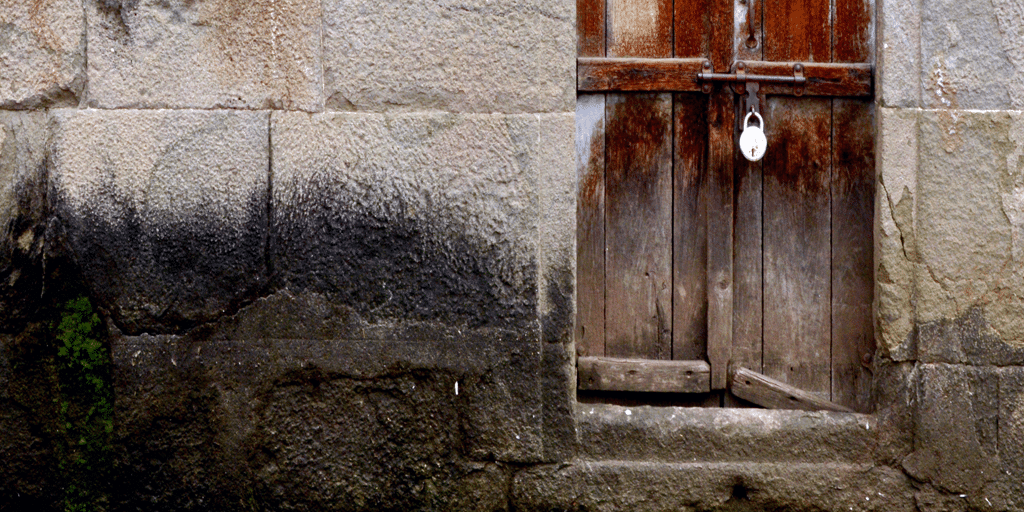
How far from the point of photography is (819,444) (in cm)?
237

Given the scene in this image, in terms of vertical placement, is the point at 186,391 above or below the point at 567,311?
below

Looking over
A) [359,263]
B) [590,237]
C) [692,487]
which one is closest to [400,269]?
[359,263]

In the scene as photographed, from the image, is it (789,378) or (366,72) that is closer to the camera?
(366,72)

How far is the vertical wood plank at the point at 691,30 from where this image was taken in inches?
100

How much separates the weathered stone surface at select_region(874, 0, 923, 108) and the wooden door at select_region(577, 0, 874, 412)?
5.8 inches

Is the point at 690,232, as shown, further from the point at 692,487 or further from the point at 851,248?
the point at 692,487

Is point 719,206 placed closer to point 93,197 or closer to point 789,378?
point 789,378

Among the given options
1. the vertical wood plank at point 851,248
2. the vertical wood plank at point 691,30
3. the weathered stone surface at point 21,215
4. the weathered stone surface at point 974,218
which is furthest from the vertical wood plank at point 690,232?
the weathered stone surface at point 21,215

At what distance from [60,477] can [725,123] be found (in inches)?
85.8

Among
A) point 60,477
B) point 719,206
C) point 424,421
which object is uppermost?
point 719,206

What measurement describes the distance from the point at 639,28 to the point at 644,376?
107 cm

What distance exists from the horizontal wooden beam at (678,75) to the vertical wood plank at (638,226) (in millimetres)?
46

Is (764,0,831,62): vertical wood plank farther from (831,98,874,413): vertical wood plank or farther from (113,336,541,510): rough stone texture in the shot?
(113,336,541,510): rough stone texture

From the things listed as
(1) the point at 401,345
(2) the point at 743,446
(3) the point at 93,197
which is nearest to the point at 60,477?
(3) the point at 93,197
